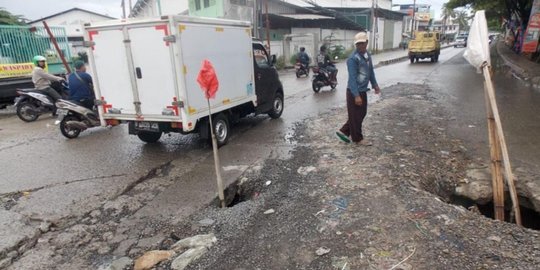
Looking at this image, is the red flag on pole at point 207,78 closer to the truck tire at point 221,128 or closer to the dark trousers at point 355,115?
the truck tire at point 221,128

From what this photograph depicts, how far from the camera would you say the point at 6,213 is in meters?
4.20

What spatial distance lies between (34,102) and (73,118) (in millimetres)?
3337

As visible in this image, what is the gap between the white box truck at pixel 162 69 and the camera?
545cm

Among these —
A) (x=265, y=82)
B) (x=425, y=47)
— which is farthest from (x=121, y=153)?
(x=425, y=47)

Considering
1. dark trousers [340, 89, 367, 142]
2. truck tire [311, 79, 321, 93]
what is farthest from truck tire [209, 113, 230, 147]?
truck tire [311, 79, 321, 93]

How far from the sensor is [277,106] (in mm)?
9086

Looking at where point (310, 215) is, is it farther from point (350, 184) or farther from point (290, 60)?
point (290, 60)

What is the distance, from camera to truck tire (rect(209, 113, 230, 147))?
6582 mm

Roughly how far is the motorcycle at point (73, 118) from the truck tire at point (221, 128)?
2.88 meters

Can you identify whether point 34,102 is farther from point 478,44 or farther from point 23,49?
point 478,44

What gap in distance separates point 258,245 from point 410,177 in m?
2.40

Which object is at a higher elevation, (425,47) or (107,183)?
(425,47)

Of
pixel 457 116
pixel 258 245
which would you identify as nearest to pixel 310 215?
pixel 258 245

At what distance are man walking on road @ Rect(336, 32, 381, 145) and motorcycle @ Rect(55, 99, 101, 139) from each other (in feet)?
17.2
